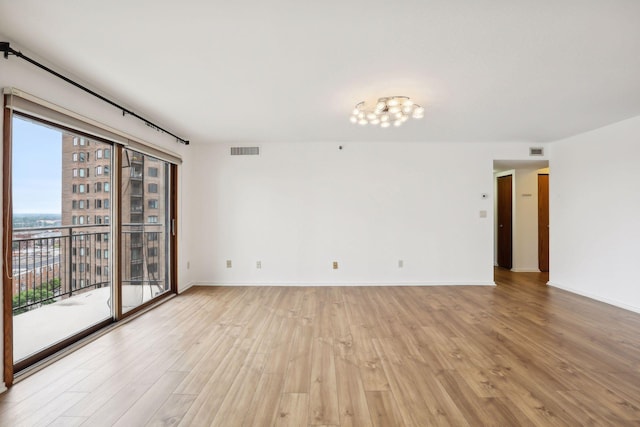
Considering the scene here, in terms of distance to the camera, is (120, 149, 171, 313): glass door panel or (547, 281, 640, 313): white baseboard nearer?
(120, 149, 171, 313): glass door panel

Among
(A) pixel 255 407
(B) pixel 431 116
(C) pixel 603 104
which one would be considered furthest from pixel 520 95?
(A) pixel 255 407

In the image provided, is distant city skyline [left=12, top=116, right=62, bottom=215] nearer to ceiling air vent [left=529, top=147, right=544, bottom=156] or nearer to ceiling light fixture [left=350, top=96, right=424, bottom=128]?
ceiling light fixture [left=350, top=96, right=424, bottom=128]

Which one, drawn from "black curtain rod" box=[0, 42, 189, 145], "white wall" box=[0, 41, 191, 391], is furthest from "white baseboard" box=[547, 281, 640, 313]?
"black curtain rod" box=[0, 42, 189, 145]

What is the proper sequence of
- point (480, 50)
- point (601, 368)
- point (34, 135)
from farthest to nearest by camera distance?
point (34, 135) → point (601, 368) → point (480, 50)

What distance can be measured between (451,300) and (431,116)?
8.89 ft

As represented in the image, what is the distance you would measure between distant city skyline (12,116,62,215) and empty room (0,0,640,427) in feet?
0.07

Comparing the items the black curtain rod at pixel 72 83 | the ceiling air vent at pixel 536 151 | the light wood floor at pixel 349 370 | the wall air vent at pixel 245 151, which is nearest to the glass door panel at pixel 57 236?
the black curtain rod at pixel 72 83

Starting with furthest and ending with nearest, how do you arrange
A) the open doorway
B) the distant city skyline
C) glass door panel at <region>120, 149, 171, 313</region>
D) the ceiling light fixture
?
the open doorway < glass door panel at <region>120, 149, 171, 313</region> < the ceiling light fixture < the distant city skyline

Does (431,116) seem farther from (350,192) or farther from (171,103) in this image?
(171,103)

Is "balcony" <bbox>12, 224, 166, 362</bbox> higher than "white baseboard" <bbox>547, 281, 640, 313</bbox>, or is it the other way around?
"balcony" <bbox>12, 224, 166, 362</bbox>

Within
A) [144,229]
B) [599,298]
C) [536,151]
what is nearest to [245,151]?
[144,229]

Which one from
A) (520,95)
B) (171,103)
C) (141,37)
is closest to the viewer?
(141,37)

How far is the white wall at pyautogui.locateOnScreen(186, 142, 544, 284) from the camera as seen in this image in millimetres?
5066

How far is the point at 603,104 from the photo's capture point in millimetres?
3262
